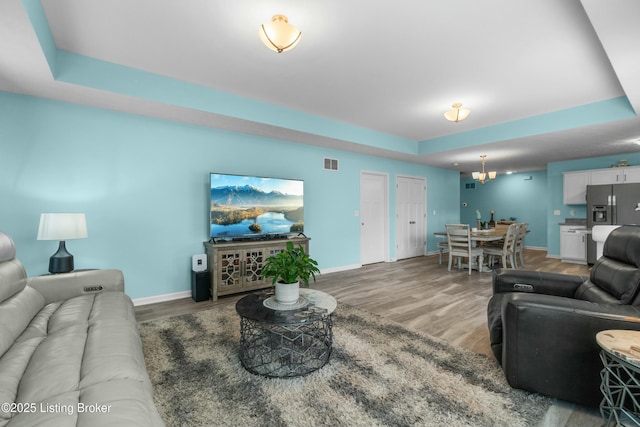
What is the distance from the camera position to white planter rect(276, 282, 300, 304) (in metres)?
2.19

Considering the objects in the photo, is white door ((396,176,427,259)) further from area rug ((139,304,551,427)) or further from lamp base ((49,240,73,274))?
lamp base ((49,240,73,274))

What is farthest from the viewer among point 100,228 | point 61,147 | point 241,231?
point 241,231

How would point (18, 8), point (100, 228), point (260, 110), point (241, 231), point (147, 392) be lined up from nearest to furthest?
point (147, 392) → point (18, 8) → point (100, 228) → point (260, 110) → point (241, 231)

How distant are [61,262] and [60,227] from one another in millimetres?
369

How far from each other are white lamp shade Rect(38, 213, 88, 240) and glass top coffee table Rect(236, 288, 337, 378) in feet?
6.07

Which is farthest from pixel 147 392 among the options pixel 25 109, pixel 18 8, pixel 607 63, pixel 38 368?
pixel 607 63

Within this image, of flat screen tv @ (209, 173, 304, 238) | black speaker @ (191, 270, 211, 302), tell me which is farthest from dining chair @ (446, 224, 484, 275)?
black speaker @ (191, 270, 211, 302)

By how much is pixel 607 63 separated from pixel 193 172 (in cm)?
477

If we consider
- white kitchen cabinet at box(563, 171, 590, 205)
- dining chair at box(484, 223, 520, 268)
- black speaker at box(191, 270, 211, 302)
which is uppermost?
white kitchen cabinet at box(563, 171, 590, 205)

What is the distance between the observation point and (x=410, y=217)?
7148 mm

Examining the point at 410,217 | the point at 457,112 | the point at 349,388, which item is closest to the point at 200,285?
the point at 349,388

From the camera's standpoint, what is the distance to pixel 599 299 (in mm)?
1991

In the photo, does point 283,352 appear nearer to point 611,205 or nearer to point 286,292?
point 286,292

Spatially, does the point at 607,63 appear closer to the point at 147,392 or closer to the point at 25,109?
the point at 147,392
